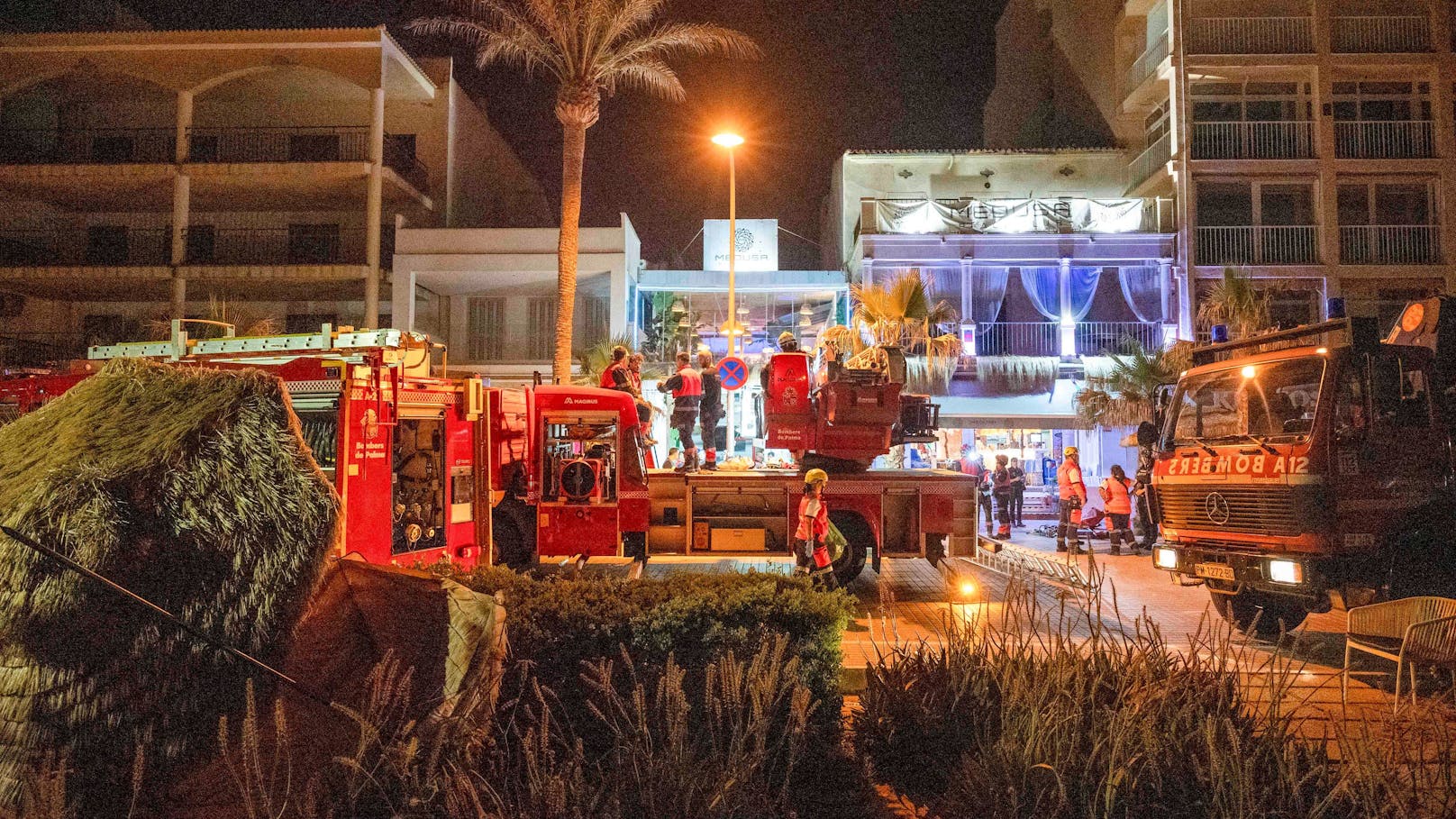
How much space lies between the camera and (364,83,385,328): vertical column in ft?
79.3

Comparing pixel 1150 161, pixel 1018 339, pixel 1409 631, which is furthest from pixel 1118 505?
pixel 1150 161

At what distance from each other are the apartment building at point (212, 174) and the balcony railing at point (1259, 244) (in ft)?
78.4

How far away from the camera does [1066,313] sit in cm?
2366

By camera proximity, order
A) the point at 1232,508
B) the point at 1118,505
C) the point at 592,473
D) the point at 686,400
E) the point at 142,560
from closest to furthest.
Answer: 1. the point at 142,560
2. the point at 1232,508
3. the point at 592,473
4. the point at 686,400
5. the point at 1118,505

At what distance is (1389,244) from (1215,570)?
2303 cm

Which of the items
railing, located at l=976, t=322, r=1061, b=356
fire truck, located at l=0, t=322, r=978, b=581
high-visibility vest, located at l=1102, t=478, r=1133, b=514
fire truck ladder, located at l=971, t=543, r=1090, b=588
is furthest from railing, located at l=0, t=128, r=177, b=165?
high-visibility vest, located at l=1102, t=478, r=1133, b=514

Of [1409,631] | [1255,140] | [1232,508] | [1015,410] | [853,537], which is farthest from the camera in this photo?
[1255,140]

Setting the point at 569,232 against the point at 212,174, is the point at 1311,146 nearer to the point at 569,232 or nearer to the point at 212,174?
the point at 569,232

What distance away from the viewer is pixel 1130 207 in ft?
78.7

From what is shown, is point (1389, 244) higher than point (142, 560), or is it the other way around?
point (1389, 244)

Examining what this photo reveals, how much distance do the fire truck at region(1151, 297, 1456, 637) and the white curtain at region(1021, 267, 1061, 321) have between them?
15.9m

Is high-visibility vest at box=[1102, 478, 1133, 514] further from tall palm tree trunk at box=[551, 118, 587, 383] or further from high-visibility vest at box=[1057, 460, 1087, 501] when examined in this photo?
tall palm tree trunk at box=[551, 118, 587, 383]

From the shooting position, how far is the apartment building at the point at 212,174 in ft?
80.8

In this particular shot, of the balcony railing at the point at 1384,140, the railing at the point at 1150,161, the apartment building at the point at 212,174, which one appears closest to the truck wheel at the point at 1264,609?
the railing at the point at 1150,161
